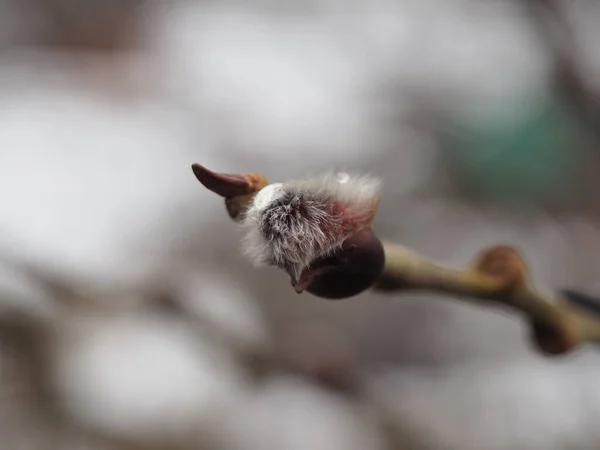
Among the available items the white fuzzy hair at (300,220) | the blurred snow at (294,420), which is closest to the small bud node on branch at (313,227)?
the white fuzzy hair at (300,220)

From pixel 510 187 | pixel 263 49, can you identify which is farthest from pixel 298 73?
pixel 510 187

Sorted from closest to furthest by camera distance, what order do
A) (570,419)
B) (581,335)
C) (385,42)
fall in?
(581,335)
(570,419)
(385,42)

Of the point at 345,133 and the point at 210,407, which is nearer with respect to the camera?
the point at 210,407

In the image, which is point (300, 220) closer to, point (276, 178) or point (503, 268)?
point (503, 268)

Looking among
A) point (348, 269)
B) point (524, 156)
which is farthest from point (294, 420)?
point (348, 269)

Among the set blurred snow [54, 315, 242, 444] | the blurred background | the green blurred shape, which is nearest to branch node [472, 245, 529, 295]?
the blurred background

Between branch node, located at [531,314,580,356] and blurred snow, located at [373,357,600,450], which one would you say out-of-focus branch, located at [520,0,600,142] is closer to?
blurred snow, located at [373,357,600,450]

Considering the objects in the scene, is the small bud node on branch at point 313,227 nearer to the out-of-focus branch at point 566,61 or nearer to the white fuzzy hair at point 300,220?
the white fuzzy hair at point 300,220

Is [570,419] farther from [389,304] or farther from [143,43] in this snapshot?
[143,43]
